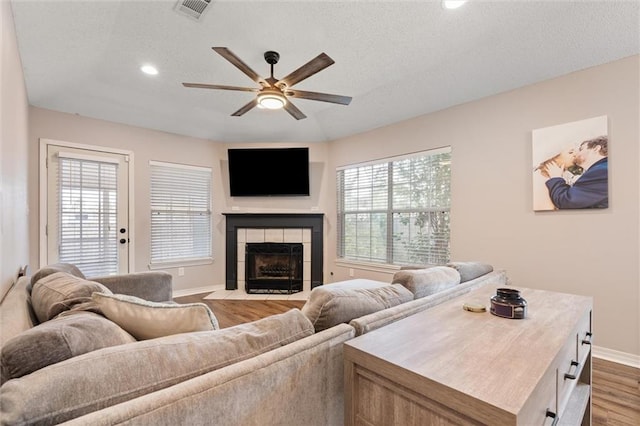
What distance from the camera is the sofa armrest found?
2.47 meters

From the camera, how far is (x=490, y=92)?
3.27 meters

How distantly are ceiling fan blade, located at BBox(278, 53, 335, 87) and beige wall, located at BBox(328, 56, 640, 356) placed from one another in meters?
2.22

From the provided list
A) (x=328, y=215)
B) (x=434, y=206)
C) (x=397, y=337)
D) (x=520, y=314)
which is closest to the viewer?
(x=397, y=337)

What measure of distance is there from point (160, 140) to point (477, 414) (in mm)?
5064

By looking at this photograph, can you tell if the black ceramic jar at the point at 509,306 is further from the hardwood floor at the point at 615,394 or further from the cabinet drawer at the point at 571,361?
the hardwood floor at the point at 615,394

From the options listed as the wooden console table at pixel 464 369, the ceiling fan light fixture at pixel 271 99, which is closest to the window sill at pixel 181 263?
the ceiling fan light fixture at pixel 271 99

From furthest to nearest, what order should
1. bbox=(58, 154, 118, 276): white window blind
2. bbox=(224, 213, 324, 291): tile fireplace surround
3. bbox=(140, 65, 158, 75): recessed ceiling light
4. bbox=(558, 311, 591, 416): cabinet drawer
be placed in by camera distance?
1. bbox=(224, 213, 324, 291): tile fireplace surround
2. bbox=(58, 154, 118, 276): white window blind
3. bbox=(140, 65, 158, 75): recessed ceiling light
4. bbox=(558, 311, 591, 416): cabinet drawer

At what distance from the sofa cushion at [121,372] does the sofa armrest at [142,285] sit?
2047mm

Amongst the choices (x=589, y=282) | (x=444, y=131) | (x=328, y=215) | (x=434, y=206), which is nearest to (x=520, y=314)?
(x=589, y=282)

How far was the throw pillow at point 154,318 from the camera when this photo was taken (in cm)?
108

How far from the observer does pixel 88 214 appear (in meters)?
3.91

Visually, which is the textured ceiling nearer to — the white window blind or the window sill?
the white window blind

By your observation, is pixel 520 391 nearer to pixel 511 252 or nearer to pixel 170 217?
pixel 511 252

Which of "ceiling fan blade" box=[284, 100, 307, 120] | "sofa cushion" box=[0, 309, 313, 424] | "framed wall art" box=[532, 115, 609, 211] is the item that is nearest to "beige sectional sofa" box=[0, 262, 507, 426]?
"sofa cushion" box=[0, 309, 313, 424]
